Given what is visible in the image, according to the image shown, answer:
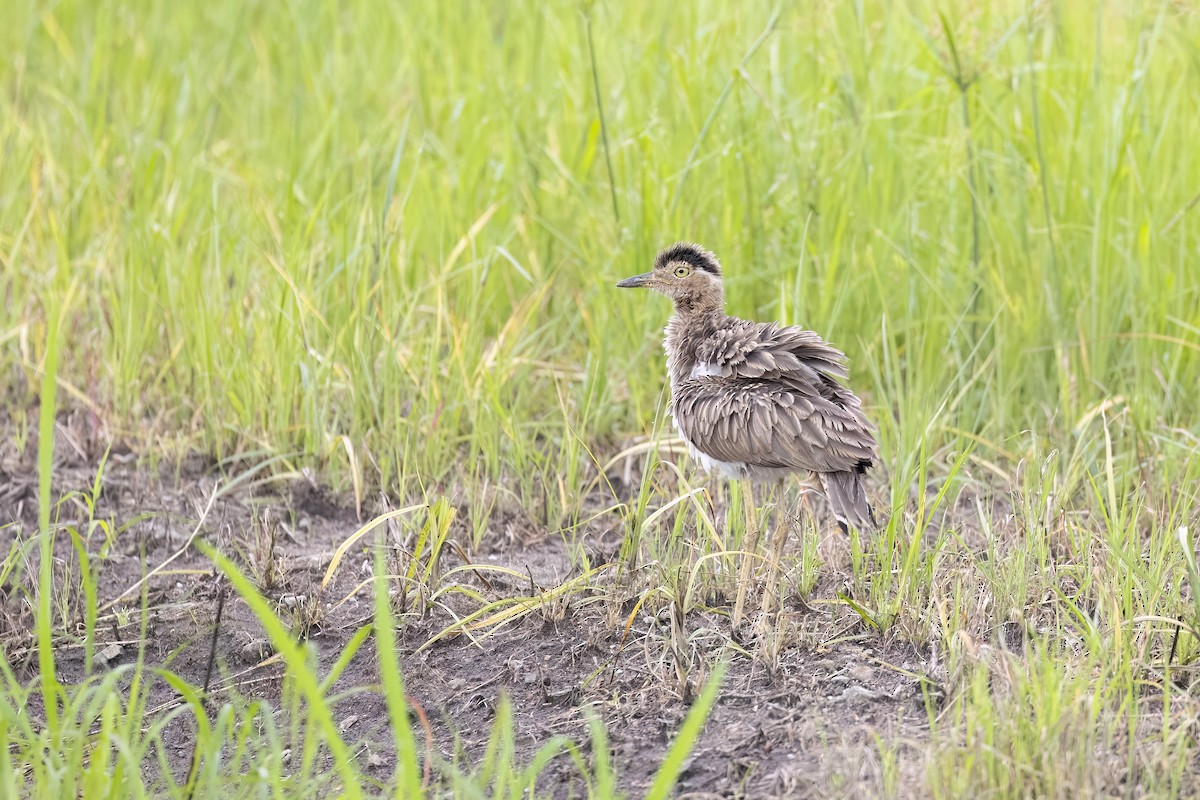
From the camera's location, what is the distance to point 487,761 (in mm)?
2980

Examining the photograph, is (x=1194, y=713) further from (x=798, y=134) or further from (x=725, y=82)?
(x=725, y=82)

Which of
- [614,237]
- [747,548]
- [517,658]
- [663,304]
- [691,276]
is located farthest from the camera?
[614,237]

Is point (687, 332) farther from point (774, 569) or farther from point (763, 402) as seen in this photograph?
point (774, 569)

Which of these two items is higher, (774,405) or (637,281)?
(637,281)

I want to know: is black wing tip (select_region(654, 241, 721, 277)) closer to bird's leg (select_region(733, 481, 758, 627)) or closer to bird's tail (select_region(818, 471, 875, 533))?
bird's leg (select_region(733, 481, 758, 627))

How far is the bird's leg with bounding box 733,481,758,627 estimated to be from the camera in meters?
3.93

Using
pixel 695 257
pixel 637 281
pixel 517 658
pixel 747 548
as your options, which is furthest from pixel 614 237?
pixel 517 658

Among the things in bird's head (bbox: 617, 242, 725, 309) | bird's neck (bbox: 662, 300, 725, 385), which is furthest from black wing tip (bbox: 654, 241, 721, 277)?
bird's neck (bbox: 662, 300, 725, 385)

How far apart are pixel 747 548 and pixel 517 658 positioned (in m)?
0.78

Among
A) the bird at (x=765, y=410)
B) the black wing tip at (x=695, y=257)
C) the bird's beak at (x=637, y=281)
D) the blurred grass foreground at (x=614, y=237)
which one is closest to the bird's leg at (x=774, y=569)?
the bird at (x=765, y=410)

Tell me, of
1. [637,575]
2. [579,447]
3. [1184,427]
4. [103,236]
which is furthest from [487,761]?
[103,236]

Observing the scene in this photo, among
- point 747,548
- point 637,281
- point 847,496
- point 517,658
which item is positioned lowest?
point 517,658

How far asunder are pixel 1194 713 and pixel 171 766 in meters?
2.59

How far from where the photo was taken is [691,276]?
4.55m
